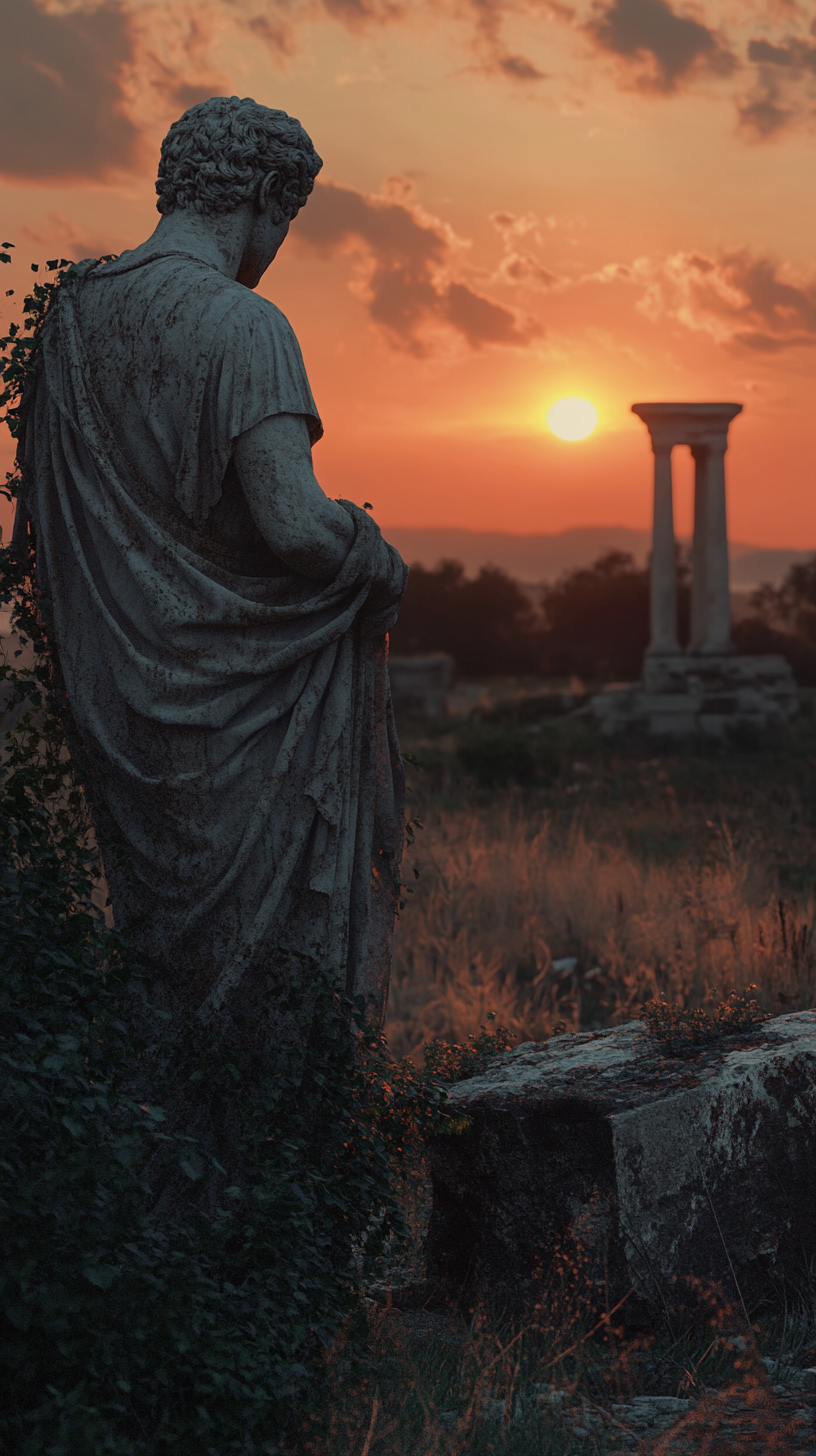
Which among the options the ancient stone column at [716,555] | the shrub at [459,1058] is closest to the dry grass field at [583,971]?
the shrub at [459,1058]

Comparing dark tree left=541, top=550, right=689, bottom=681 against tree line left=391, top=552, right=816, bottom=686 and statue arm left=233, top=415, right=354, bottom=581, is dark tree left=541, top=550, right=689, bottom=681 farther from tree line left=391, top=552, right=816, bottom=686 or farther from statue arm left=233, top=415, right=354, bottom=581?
statue arm left=233, top=415, right=354, bottom=581

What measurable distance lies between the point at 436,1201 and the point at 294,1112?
93 centimetres

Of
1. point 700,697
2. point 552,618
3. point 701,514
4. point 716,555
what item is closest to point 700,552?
point 716,555

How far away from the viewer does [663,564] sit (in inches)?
1067

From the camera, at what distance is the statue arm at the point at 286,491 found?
2.88 metres

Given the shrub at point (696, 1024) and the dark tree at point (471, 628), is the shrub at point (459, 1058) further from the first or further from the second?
the dark tree at point (471, 628)

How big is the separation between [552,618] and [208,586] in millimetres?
44868

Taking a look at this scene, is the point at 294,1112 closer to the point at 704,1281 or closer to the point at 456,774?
the point at 704,1281

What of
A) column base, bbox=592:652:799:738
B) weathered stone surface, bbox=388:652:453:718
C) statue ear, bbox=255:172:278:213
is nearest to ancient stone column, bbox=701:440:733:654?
column base, bbox=592:652:799:738

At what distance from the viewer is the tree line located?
1742 inches

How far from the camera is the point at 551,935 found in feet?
25.5

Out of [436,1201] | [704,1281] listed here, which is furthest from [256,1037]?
[704,1281]

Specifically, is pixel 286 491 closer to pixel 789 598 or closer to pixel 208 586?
pixel 208 586

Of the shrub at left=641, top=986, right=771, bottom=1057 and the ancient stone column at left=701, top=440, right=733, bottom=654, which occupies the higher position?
the ancient stone column at left=701, top=440, right=733, bottom=654
